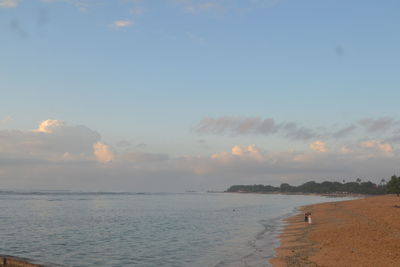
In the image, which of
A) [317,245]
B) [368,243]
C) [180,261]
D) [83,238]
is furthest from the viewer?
[83,238]

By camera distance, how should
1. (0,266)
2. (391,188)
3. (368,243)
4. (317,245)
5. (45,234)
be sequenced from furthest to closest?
(391,188) < (45,234) < (317,245) < (368,243) < (0,266)

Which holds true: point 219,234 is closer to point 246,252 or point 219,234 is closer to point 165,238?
point 165,238

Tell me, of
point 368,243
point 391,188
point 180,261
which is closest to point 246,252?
point 180,261

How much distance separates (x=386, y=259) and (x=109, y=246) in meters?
21.5

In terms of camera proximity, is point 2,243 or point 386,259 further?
point 2,243

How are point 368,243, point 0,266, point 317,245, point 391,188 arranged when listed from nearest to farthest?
point 0,266 → point 368,243 → point 317,245 → point 391,188

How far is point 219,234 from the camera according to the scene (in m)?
40.4

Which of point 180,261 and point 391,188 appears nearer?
point 180,261

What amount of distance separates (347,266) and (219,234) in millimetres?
20958

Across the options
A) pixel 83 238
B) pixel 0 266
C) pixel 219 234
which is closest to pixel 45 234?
pixel 83 238

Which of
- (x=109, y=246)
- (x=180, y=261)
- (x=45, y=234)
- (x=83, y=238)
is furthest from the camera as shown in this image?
(x=45, y=234)

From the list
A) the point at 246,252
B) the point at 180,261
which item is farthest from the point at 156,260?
the point at 246,252

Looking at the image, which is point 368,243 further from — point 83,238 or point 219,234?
point 83,238

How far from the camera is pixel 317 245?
2938 cm
